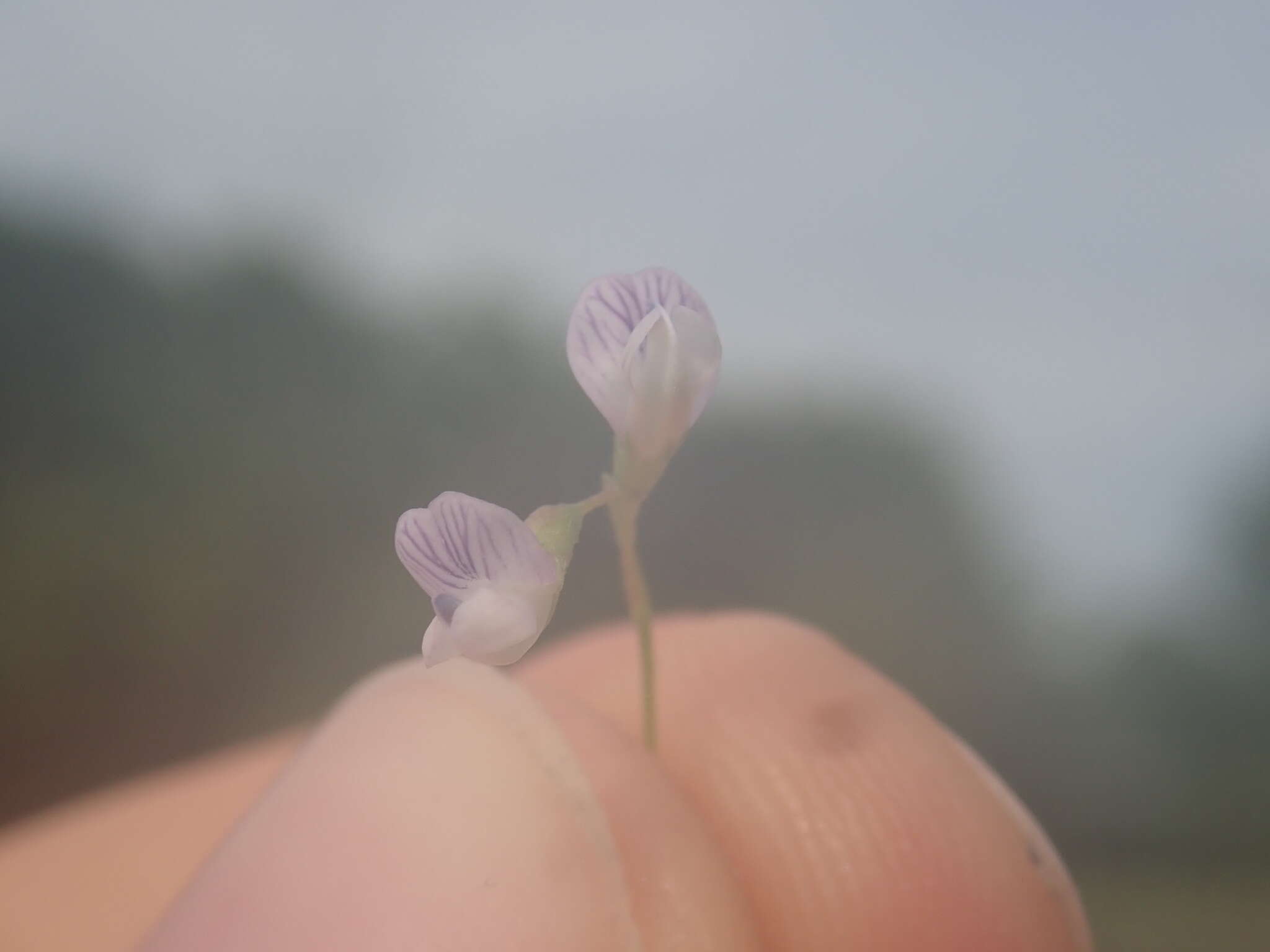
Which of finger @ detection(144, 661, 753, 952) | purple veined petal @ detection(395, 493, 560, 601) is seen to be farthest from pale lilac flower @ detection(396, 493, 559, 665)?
finger @ detection(144, 661, 753, 952)

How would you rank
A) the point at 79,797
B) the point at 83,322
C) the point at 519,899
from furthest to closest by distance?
the point at 83,322 → the point at 79,797 → the point at 519,899

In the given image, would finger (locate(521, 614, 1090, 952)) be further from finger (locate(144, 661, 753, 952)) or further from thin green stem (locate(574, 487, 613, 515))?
thin green stem (locate(574, 487, 613, 515))

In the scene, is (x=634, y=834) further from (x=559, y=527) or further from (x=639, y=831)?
(x=559, y=527)

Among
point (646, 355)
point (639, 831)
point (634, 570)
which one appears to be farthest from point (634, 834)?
point (646, 355)

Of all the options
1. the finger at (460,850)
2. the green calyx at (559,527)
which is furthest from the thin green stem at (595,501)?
the finger at (460,850)

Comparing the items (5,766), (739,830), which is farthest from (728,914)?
(5,766)

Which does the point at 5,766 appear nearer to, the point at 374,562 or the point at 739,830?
the point at 374,562
